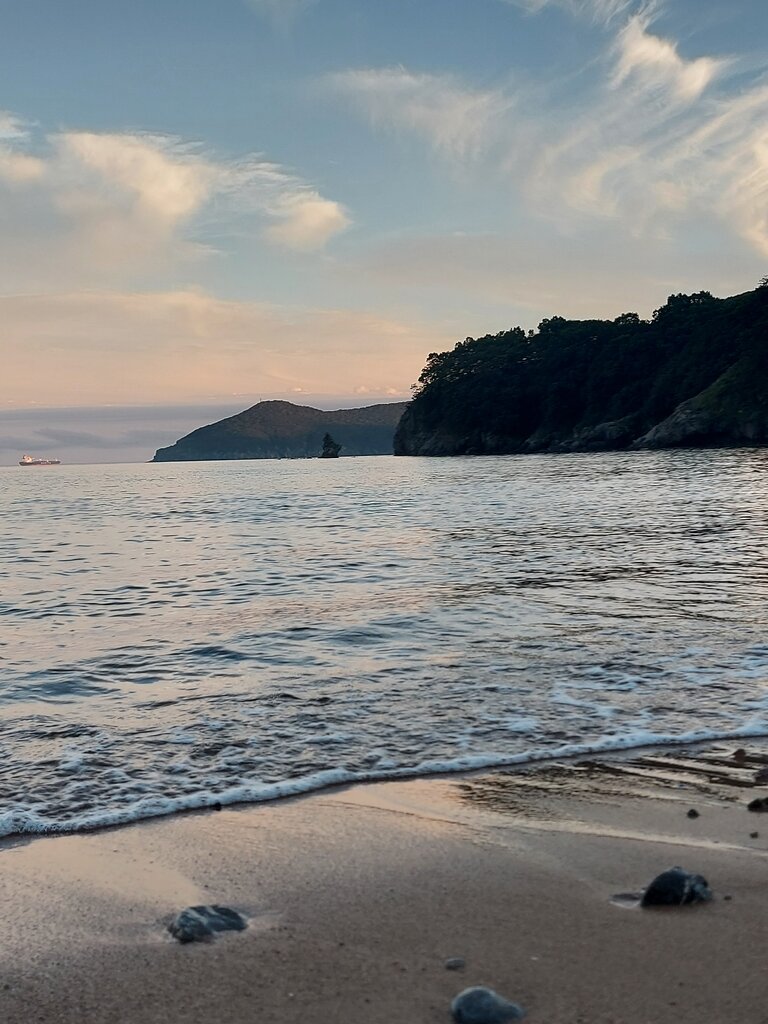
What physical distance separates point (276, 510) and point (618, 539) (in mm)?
22941

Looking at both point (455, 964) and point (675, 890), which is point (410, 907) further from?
point (675, 890)

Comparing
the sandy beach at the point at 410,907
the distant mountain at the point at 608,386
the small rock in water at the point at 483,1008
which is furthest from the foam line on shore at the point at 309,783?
the distant mountain at the point at 608,386

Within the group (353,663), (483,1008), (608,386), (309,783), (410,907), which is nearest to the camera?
(483,1008)

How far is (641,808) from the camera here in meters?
5.49

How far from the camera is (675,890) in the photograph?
407cm

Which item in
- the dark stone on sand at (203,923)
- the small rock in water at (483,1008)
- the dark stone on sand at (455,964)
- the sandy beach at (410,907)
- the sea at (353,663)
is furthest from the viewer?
the sea at (353,663)

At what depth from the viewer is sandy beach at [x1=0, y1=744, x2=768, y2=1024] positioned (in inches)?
132

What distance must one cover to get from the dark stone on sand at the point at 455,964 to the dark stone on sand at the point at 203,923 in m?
0.99

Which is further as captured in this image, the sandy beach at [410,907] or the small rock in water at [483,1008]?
the sandy beach at [410,907]

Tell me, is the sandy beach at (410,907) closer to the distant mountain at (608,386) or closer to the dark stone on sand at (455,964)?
the dark stone on sand at (455,964)

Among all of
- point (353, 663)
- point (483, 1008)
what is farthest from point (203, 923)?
point (353, 663)

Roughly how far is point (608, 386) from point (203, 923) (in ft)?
522

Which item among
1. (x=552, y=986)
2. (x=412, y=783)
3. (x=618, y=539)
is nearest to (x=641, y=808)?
(x=412, y=783)

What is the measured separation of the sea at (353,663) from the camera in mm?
6727
